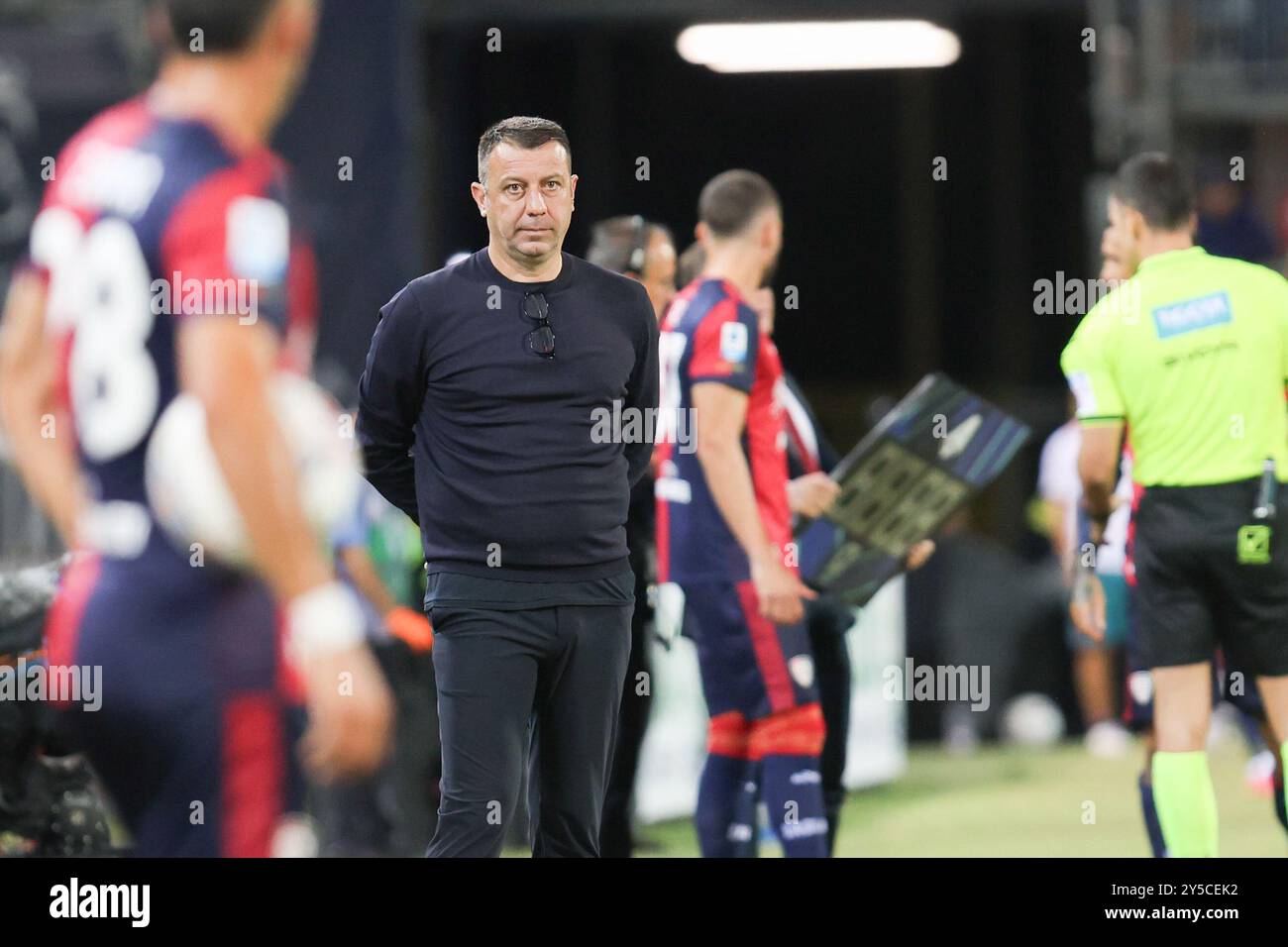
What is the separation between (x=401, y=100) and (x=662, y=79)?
6.56m

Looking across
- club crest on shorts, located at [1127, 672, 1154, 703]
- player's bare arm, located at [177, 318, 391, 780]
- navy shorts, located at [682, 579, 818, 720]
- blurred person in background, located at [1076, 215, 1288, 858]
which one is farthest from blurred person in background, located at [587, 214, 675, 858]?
player's bare arm, located at [177, 318, 391, 780]

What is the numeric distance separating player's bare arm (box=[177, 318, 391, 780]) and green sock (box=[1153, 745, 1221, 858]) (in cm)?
271

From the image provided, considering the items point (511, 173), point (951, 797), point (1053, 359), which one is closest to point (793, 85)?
point (1053, 359)

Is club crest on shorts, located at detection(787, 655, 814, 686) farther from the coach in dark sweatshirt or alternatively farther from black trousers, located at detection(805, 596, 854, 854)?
the coach in dark sweatshirt

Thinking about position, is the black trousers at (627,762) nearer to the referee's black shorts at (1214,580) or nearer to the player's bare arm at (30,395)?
the referee's black shorts at (1214,580)

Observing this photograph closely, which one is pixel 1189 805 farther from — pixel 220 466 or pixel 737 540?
pixel 220 466

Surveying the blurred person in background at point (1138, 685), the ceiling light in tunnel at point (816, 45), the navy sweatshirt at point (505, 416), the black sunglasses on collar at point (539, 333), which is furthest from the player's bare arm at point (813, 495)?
the ceiling light in tunnel at point (816, 45)

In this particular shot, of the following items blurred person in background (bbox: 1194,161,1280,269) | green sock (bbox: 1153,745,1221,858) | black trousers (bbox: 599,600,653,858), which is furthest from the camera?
blurred person in background (bbox: 1194,161,1280,269)

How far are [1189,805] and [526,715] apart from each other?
2.23 metres

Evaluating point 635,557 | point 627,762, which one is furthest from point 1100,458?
point 627,762

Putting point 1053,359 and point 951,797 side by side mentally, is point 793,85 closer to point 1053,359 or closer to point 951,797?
point 1053,359

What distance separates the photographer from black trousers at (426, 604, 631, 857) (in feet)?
14.3

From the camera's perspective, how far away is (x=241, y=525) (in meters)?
3.85

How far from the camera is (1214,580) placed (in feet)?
19.0
